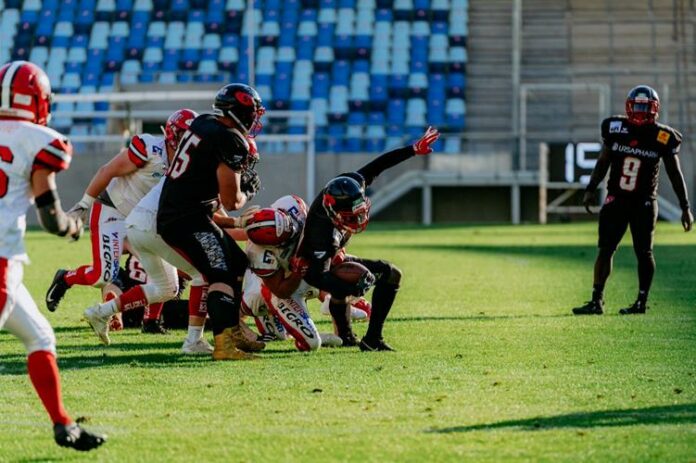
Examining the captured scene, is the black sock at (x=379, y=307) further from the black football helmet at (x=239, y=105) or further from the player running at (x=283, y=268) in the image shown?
the black football helmet at (x=239, y=105)

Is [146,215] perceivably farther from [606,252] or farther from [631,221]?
[631,221]

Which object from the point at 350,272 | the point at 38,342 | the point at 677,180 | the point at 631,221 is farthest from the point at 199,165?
the point at 677,180

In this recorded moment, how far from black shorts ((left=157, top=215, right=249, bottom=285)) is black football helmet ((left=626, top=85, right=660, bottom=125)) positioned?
168 inches

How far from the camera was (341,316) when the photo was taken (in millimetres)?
8828

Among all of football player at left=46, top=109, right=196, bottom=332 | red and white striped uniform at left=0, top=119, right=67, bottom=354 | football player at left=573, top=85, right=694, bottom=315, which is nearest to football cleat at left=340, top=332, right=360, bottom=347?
football player at left=46, top=109, right=196, bottom=332

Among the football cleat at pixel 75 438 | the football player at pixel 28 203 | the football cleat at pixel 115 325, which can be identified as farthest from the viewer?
the football cleat at pixel 115 325

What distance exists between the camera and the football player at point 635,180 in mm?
11078

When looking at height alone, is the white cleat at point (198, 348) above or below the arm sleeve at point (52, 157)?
below

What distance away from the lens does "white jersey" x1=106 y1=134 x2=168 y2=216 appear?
30.6 ft

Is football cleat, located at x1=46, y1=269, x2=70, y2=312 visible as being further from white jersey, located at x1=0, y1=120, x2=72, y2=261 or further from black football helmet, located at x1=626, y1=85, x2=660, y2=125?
white jersey, located at x1=0, y1=120, x2=72, y2=261

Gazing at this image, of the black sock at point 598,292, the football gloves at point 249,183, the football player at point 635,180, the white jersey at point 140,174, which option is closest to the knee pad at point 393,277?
the football gloves at point 249,183

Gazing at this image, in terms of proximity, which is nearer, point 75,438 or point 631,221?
point 75,438

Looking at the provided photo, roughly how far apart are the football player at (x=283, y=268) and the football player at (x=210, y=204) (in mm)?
342

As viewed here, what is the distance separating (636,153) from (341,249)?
341 centimetres
